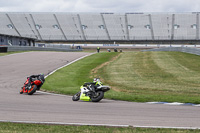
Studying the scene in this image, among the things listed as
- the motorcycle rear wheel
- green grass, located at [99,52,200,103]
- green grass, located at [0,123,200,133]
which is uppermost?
green grass, located at [0,123,200,133]

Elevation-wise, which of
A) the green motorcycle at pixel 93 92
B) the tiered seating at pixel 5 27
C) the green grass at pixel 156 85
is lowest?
the green grass at pixel 156 85

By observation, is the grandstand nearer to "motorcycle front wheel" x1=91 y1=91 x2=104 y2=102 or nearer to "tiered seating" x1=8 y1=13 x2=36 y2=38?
"tiered seating" x1=8 y1=13 x2=36 y2=38

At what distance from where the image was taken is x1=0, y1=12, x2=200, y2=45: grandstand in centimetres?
9044

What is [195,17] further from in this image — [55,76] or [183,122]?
[183,122]

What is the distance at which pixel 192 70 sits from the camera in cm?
2614

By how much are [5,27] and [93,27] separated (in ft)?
82.0

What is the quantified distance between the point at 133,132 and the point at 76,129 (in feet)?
4.38

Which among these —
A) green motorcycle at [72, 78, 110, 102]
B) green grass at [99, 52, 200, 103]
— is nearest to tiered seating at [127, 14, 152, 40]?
green grass at [99, 52, 200, 103]

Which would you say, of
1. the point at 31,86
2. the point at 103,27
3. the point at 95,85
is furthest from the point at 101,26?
the point at 95,85

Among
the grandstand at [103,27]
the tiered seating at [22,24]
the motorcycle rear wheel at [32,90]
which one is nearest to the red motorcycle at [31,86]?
the motorcycle rear wheel at [32,90]

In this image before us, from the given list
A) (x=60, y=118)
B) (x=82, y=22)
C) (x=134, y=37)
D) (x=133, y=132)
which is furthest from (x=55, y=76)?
(x=82, y=22)

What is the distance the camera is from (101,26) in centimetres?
9494

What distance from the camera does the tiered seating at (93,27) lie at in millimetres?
91769

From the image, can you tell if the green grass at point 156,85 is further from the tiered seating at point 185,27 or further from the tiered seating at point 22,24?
the tiered seating at point 22,24
